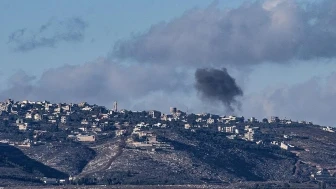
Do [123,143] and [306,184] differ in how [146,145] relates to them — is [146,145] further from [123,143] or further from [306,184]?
[306,184]

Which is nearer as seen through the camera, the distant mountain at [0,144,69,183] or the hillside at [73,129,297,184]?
the distant mountain at [0,144,69,183]

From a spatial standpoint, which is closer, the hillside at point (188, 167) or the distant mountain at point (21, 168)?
the distant mountain at point (21, 168)

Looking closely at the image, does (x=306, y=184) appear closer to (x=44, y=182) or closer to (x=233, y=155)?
(x=233, y=155)

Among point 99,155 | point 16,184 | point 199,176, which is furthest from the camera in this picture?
point 99,155

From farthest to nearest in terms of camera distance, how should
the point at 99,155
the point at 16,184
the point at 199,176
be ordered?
the point at 99,155 → the point at 199,176 → the point at 16,184

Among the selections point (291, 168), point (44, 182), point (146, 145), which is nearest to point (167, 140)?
point (146, 145)

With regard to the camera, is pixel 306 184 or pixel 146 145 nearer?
pixel 306 184

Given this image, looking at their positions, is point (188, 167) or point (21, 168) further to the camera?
point (188, 167)

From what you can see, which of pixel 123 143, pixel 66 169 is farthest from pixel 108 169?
pixel 123 143

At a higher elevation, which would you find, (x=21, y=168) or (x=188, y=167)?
(x=188, y=167)
